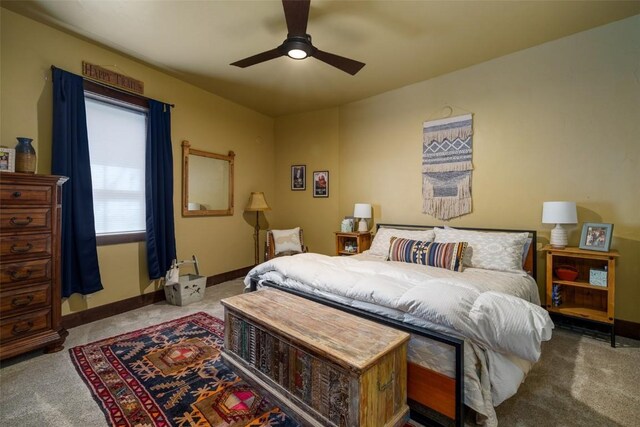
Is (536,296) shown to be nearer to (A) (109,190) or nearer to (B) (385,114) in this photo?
(B) (385,114)

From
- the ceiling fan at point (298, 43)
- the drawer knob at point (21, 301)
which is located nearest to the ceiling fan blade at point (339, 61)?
the ceiling fan at point (298, 43)

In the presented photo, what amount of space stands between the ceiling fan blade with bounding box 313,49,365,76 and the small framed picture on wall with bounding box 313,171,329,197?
2345mm

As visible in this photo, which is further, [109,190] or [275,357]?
[109,190]

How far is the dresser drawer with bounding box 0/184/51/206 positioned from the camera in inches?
83.3

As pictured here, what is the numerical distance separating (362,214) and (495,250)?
5.79 ft

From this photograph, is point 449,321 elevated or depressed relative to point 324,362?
elevated

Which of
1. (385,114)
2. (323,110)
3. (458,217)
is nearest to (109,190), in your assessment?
(323,110)

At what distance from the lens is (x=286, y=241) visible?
4.52 metres

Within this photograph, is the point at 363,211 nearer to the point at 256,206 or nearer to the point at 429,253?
the point at 429,253

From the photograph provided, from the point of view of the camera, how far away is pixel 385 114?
4191 mm

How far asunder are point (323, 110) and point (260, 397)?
13.9 feet

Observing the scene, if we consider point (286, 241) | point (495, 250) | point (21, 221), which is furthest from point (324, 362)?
point (286, 241)

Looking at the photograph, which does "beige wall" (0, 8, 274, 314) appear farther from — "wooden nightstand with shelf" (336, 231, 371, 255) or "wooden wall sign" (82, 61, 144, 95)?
"wooden nightstand with shelf" (336, 231, 371, 255)

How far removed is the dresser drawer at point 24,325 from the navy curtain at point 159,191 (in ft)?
3.82
